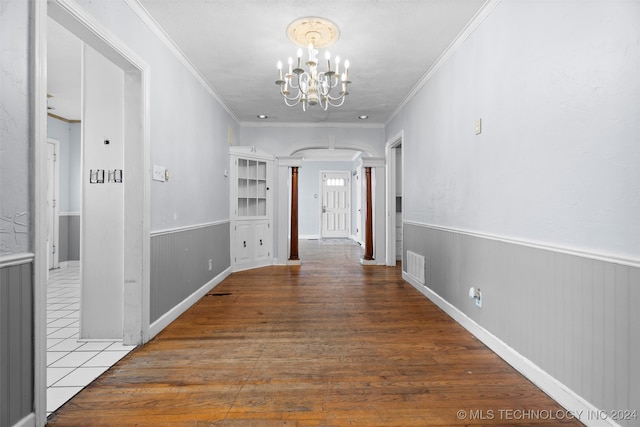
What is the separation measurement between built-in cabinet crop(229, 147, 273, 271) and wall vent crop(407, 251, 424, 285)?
2.60 meters

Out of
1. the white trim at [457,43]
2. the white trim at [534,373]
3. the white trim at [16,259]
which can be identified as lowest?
the white trim at [534,373]

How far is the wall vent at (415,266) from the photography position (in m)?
4.03

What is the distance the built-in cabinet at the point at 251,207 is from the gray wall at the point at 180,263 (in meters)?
0.79

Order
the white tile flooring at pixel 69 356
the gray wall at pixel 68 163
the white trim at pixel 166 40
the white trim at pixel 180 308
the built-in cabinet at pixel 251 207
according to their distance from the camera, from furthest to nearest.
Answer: the gray wall at pixel 68 163, the built-in cabinet at pixel 251 207, the white trim at pixel 180 308, the white trim at pixel 166 40, the white tile flooring at pixel 69 356

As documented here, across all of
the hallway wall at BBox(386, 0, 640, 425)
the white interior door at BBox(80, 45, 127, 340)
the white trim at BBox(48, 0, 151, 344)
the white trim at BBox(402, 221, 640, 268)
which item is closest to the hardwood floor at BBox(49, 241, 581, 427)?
the white trim at BBox(48, 0, 151, 344)

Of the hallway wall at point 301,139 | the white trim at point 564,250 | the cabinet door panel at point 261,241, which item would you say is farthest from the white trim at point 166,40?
the white trim at point 564,250

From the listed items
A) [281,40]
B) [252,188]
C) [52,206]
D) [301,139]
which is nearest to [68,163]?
[52,206]

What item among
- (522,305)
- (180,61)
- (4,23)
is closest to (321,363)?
(522,305)

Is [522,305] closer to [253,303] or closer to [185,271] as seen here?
[253,303]

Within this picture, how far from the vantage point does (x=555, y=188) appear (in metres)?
1.81

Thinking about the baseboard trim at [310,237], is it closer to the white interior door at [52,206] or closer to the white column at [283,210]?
the white column at [283,210]

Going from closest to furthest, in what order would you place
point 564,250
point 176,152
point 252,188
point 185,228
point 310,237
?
point 564,250 < point 176,152 < point 185,228 < point 252,188 < point 310,237

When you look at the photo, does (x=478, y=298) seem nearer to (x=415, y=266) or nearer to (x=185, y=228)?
(x=415, y=266)

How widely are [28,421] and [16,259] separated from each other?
2.46ft
